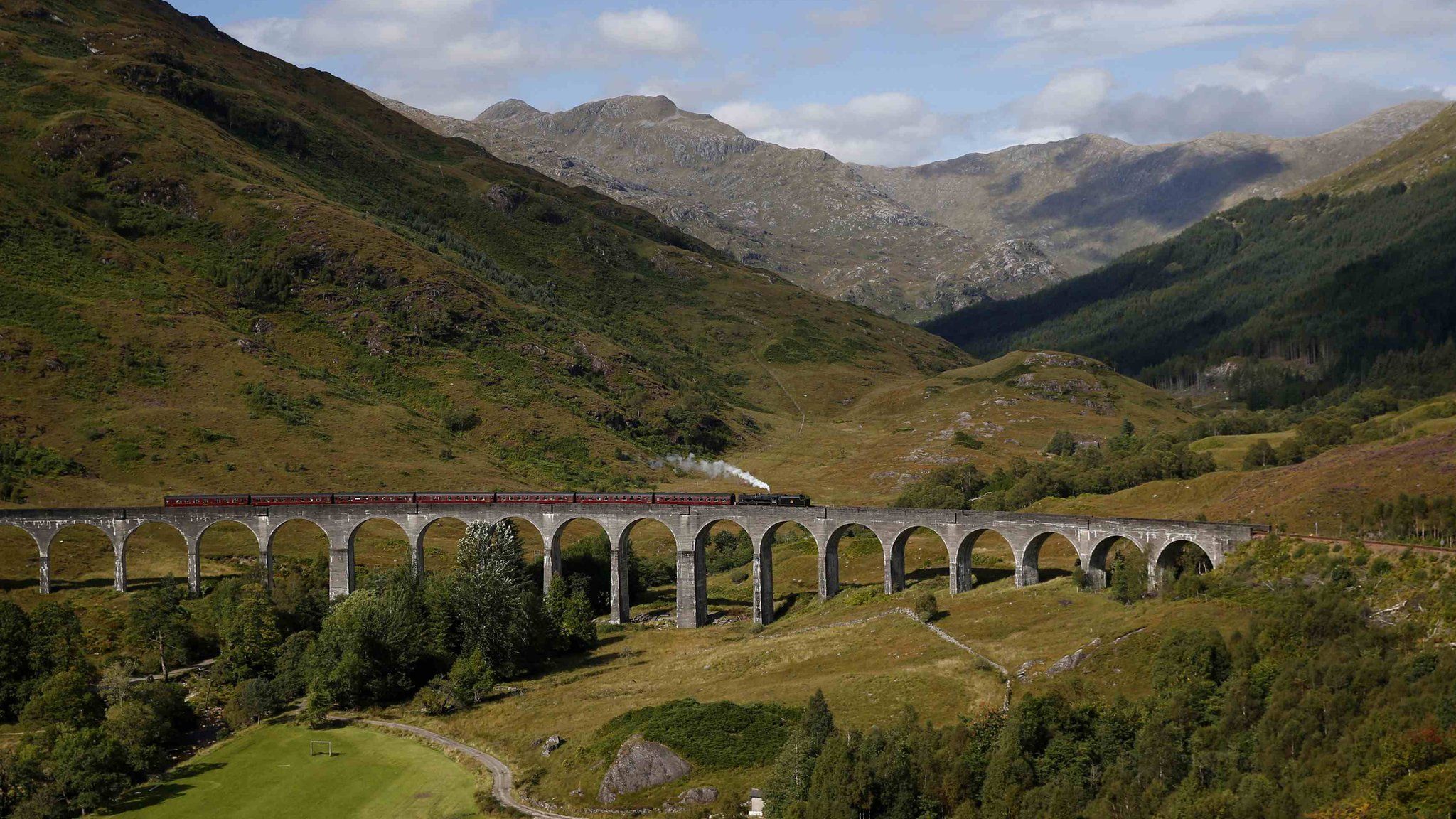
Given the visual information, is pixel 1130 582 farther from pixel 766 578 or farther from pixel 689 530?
pixel 689 530

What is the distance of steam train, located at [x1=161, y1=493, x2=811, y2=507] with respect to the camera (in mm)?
99375

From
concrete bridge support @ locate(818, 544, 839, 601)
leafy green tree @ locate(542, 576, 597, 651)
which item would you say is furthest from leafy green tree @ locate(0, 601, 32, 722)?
concrete bridge support @ locate(818, 544, 839, 601)

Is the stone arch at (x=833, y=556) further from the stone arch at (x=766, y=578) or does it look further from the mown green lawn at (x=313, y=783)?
the mown green lawn at (x=313, y=783)

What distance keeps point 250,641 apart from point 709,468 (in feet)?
298

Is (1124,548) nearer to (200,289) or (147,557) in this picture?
(147,557)

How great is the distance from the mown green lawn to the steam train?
3364 cm

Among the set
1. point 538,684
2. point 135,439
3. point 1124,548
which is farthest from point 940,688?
point 135,439

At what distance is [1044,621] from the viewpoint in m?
74.8

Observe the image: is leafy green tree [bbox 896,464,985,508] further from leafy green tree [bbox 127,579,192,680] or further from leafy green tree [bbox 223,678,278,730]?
leafy green tree [bbox 127,579,192,680]

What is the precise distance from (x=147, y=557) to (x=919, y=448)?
111 m

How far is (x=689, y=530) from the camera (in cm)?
9862

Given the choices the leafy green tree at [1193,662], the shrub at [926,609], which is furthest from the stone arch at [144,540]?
the leafy green tree at [1193,662]

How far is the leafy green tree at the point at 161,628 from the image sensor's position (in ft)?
288

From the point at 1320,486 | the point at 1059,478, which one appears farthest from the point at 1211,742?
the point at 1059,478
